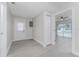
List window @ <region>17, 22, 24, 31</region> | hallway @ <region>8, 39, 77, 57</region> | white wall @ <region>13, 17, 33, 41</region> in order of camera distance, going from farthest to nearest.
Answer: window @ <region>17, 22, 24, 31</region> < white wall @ <region>13, 17, 33, 41</region> < hallway @ <region>8, 39, 77, 57</region>

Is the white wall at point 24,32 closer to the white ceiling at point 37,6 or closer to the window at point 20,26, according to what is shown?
the window at point 20,26

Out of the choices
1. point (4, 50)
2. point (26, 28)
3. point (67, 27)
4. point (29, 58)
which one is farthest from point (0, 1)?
point (67, 27)

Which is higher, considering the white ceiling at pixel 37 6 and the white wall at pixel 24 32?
the white ceiling at pixel 37 6

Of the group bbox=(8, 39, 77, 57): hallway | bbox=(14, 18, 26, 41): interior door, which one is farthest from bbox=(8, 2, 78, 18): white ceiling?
bbox=(14, 18, 26, 41): interior door

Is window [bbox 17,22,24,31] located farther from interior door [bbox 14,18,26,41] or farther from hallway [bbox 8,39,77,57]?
hallway [bbox 8,39,77,57]

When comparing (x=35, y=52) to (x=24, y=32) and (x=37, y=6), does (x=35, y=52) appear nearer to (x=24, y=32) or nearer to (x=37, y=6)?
(x=37, y=6)

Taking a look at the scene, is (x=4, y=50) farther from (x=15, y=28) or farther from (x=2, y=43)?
(x=15, y=28)

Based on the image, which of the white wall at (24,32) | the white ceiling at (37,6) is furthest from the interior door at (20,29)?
the white ceiling at (37,6)

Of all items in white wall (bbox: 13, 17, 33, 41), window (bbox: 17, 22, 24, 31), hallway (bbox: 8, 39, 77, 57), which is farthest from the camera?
window (bbox: 17, 22, 24, 31)

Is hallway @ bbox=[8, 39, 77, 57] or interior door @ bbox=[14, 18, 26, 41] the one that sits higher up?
interior door @ bbox=[14, 18, 26, 41]

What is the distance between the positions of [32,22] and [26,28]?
80cm

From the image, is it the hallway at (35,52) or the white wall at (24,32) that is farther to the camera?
the white wall at (24,32)

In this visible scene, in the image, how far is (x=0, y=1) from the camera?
7.46 feet

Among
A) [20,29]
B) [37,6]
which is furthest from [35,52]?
[20,29]
